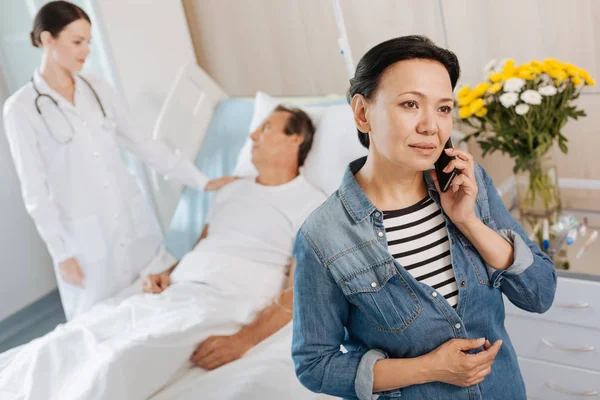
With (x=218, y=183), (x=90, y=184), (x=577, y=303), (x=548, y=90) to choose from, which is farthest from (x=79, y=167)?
(x=577, y=303)

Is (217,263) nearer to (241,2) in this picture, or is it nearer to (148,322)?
(148,322)

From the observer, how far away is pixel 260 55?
2982mm

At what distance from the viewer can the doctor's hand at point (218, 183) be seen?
255 centimetres

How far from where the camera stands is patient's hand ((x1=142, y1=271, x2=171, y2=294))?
232cm

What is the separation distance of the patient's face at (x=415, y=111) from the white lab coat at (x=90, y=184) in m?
1.62

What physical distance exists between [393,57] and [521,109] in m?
1.01

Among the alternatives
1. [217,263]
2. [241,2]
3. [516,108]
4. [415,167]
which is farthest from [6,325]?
[415,167]

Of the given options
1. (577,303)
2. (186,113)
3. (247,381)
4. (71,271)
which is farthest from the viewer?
(186,113)

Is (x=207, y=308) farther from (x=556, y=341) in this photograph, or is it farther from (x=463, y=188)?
(x=463, y=188)

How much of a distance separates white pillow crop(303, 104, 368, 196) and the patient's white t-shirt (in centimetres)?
6

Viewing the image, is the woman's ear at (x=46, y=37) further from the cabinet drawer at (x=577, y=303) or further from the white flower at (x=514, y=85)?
the cabinet drawer at (x=577, y=303)

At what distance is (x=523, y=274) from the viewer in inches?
43.8

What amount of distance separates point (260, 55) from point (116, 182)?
33.8 inches

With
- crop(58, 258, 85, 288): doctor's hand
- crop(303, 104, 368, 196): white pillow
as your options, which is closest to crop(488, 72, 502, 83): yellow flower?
crop(303, 104, 368, 196): white pillow
